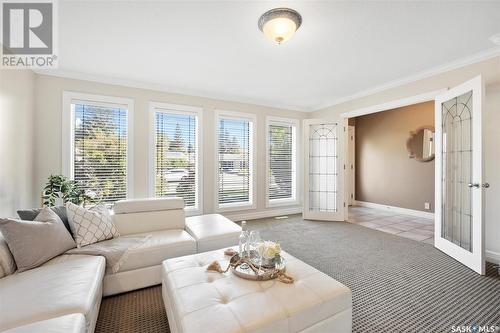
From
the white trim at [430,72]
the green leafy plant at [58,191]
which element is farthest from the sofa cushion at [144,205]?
the white trim at [430,72]

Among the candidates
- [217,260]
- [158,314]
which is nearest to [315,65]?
[217,260]

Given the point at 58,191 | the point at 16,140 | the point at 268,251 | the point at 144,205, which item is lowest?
the point at 268,251

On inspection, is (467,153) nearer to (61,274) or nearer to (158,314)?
(158,314)

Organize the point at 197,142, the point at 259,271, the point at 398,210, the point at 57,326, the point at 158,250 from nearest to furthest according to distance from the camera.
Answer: the point at 57,326 → the point at 259,271 → the point at 158,250 → the point at 197,142 → the point at 398,210

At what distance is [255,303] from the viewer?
4.13ft

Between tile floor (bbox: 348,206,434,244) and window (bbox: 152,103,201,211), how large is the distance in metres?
3.39

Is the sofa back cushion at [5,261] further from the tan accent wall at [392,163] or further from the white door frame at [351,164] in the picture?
the white door frame at [351,164]

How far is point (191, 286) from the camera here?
4.69 feet

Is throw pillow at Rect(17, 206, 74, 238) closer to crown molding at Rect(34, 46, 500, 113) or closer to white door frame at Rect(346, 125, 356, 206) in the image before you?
crown molding at Rect(34, 46, 500, 113)

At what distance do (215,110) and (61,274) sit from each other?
3.51 metres

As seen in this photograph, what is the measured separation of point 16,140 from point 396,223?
622cm

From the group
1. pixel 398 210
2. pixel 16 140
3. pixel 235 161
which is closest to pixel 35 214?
pixel 16 140

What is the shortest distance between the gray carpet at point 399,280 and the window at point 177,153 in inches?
66.3

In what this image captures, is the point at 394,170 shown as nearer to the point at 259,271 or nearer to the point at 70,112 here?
the point at 259,271
